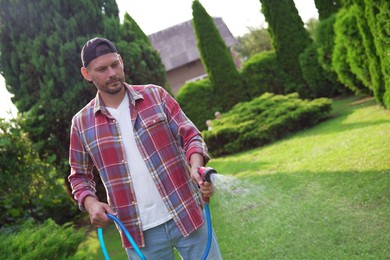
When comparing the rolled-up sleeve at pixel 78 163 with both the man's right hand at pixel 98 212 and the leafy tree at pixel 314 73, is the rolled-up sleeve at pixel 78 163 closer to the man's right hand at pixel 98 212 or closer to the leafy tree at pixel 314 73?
the man's right hand at pixel 98 212

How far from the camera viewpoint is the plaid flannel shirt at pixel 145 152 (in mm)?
2283

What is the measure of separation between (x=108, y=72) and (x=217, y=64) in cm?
Answer: 1278

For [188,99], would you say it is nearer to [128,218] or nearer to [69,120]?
[69,120]

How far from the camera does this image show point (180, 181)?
2348 mm

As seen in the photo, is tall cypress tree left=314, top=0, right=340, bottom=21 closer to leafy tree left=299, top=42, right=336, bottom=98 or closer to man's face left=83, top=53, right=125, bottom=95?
leafy tree left=299, top=42, right=336, bottom=98

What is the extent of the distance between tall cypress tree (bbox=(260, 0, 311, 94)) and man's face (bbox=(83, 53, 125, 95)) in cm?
1245

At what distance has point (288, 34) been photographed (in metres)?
14.0

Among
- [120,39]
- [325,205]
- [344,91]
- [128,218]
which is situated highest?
[120,39]

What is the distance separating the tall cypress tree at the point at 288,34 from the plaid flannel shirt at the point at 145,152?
40.4 feet

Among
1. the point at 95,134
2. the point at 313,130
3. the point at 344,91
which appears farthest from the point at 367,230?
the point at 344,91

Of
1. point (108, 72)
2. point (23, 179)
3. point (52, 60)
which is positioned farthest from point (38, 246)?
point (52, 60)

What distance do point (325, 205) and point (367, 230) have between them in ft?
2.55

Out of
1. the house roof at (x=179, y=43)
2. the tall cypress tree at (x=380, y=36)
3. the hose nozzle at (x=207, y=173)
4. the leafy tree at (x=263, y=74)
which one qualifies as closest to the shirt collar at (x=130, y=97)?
the hose nozzle at (x=207, y=173)

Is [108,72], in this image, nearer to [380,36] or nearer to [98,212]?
[98,212]
